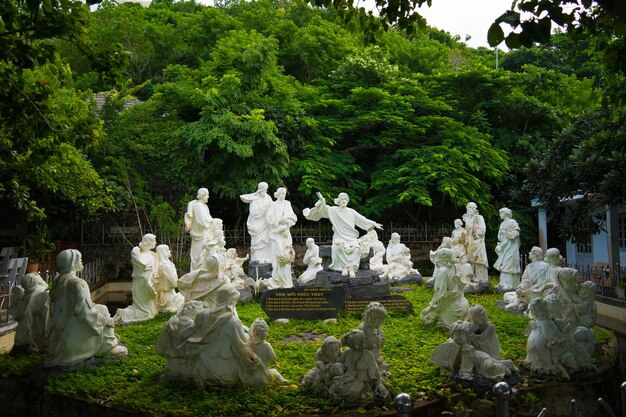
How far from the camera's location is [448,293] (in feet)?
33.7

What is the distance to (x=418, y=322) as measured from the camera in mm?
10992

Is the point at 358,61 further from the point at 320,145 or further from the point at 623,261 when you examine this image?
the point at 623,261

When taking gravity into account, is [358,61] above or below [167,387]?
above

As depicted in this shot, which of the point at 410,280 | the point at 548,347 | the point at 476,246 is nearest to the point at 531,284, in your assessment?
the point at 476,246

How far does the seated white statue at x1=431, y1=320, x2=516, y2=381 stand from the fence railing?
14025 mm

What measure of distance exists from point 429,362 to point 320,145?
1574 centimetres

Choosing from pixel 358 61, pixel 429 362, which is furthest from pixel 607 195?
pixel 358 61

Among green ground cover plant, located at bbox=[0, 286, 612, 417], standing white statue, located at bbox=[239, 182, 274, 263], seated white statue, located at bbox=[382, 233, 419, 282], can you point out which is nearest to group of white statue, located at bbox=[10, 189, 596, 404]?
green ground cover plant, located at bbox=[0, 286, 612, 417]

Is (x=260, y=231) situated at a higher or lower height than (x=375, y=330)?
higher

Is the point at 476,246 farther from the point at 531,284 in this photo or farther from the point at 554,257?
the point at 554,257

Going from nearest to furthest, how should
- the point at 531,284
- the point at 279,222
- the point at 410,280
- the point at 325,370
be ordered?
the point at 325,370, the point at 531,284, the point at 279,222, the point at 410,280

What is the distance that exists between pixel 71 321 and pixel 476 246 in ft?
37.1

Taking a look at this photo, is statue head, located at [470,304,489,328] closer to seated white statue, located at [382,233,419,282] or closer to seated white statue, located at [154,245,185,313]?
seated white statue, located at [154,245,185,313]

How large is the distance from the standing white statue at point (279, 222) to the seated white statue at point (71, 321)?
759cm
